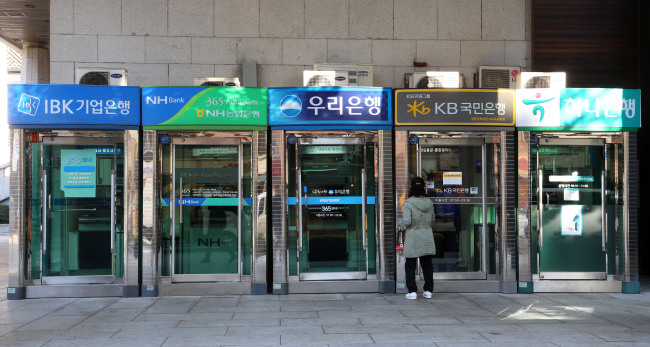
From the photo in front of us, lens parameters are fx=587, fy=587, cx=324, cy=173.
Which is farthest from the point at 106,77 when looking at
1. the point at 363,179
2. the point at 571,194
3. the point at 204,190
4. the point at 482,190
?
the point at 571,194

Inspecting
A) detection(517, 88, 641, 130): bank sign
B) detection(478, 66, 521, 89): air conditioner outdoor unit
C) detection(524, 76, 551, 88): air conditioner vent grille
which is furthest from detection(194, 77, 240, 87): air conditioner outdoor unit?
detection(524, 76, 551, 88): air conditioner vent grille

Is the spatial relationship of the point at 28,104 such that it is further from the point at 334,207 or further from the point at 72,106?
the point at 334,207

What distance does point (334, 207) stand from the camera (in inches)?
357

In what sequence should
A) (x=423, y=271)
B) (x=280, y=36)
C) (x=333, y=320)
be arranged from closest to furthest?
(x=333, y=320) → (x=423, y=271) → (x=280, y=36)

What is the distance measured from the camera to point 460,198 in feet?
30.1

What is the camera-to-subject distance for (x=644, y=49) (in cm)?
1065

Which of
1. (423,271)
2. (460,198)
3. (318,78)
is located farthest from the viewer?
(318,78)

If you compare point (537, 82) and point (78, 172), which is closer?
point (78, 172)

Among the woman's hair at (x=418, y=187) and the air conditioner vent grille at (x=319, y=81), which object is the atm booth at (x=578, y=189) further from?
the air conditioner vent grille at (x=319, y=81)

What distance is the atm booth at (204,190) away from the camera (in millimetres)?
8633

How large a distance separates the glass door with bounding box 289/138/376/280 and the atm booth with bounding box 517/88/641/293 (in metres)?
2.35

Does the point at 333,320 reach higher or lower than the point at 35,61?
lower

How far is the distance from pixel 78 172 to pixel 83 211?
1.94ft

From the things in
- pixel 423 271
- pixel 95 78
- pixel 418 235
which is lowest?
pixel 423 271
